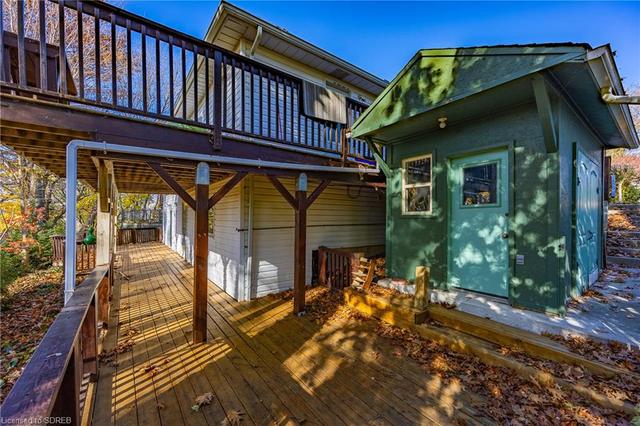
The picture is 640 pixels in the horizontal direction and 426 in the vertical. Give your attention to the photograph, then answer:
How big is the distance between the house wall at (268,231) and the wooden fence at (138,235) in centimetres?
1118

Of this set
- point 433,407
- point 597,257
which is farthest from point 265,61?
point 597,257

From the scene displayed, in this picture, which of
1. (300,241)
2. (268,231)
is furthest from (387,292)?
(268,231)

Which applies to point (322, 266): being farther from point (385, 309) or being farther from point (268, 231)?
point (385, 309)

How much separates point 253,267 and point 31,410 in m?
4.43

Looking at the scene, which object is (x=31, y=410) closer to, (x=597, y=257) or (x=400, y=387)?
(x=400, y=387)

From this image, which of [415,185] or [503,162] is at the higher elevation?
[503,162]

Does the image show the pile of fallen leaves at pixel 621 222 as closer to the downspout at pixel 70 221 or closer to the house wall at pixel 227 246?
the house wall at pixel 227 246

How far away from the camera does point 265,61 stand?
6305 millimetres

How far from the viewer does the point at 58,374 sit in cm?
130

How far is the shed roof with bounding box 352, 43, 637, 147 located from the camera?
111 inches

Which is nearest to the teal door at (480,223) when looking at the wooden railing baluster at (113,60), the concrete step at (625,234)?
the wooden railing baluster at (113,60)

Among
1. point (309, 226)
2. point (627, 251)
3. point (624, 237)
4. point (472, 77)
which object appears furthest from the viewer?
point (624, 237)

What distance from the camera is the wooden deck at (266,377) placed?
2.36 meters

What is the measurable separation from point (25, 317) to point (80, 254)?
3.50 m
